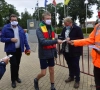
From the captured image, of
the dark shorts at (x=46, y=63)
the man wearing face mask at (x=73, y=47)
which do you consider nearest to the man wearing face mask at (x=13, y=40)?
the dark shorts at (x=46, y=63)

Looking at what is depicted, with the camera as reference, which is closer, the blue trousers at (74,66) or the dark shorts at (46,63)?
the dark shorts at (46,63)

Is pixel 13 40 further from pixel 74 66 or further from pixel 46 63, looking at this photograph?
pixel 74 66

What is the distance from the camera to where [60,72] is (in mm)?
6715

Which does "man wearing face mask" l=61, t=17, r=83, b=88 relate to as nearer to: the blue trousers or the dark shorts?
the blue trousers

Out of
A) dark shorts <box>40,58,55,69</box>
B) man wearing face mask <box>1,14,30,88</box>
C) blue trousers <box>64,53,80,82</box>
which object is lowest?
blue trousers <box>64,53,80,82</box>

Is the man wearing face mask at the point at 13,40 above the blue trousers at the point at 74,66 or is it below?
above

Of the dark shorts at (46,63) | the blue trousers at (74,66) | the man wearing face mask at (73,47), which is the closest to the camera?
the dark shorts at (46,63)

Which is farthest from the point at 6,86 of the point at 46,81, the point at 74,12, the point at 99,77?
the point at 74,12

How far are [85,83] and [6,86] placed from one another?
213 cm

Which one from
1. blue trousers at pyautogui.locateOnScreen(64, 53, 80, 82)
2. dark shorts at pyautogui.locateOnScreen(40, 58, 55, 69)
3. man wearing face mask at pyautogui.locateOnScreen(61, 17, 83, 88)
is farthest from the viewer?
blue trousers at pyautogui.locateOnScreen(64, 53, 80, 82)

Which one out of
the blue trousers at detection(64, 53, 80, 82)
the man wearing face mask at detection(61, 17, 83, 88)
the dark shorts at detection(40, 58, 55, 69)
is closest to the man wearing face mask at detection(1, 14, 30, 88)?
the dark shorts at detection(40, 58, 55, 69)

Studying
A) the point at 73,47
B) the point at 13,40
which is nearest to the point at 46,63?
the point at 73,47

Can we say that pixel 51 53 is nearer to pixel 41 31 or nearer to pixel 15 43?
pixel 41 31

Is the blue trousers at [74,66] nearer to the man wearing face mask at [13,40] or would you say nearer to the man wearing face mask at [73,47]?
the man wearing face mask at [73,47]
